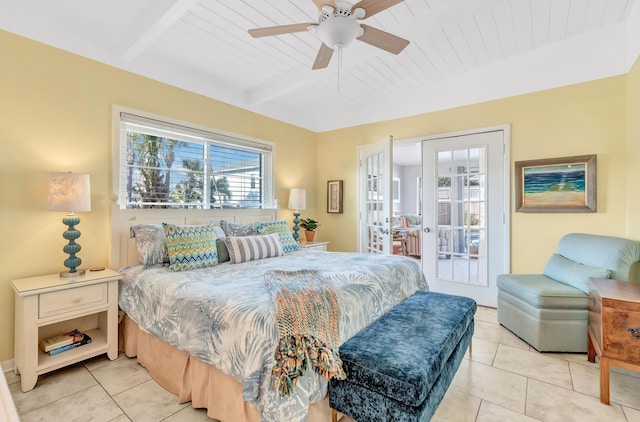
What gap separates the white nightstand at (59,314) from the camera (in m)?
1.98

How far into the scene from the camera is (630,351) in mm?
1792

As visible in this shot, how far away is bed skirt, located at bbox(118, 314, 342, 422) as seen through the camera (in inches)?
60.7

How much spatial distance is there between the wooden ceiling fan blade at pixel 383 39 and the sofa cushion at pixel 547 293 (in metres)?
2.30

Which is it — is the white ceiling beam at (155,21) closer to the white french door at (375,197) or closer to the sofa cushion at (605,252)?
the white french door at (375,197)

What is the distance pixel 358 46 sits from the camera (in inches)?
108

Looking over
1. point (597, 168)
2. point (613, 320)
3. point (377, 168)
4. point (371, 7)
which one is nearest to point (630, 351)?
point (613, 320)

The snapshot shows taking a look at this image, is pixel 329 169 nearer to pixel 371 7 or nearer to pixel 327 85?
pixel 327 85

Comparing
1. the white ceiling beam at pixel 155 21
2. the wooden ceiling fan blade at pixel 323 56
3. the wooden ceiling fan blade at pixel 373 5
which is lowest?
the wooden ceiling fan blade at pixel 323 56

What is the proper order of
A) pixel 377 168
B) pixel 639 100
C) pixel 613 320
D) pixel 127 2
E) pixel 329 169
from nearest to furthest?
pixel 613 320 < pixel 127 2 < pixel 639 100 < pixel 377 168 < pixel 329 169

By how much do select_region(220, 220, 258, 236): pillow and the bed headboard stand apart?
222 mm

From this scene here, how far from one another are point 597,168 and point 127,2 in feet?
14.2

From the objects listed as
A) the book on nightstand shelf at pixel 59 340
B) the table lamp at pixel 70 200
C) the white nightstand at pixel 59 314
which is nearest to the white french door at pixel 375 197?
the white nightstand at pixel 59 314

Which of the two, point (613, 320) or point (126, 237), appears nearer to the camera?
point (613, 320)

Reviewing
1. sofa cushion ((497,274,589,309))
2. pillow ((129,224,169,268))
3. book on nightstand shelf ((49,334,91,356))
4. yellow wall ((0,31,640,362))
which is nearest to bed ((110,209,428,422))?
pillow ((129,224,169,268))
